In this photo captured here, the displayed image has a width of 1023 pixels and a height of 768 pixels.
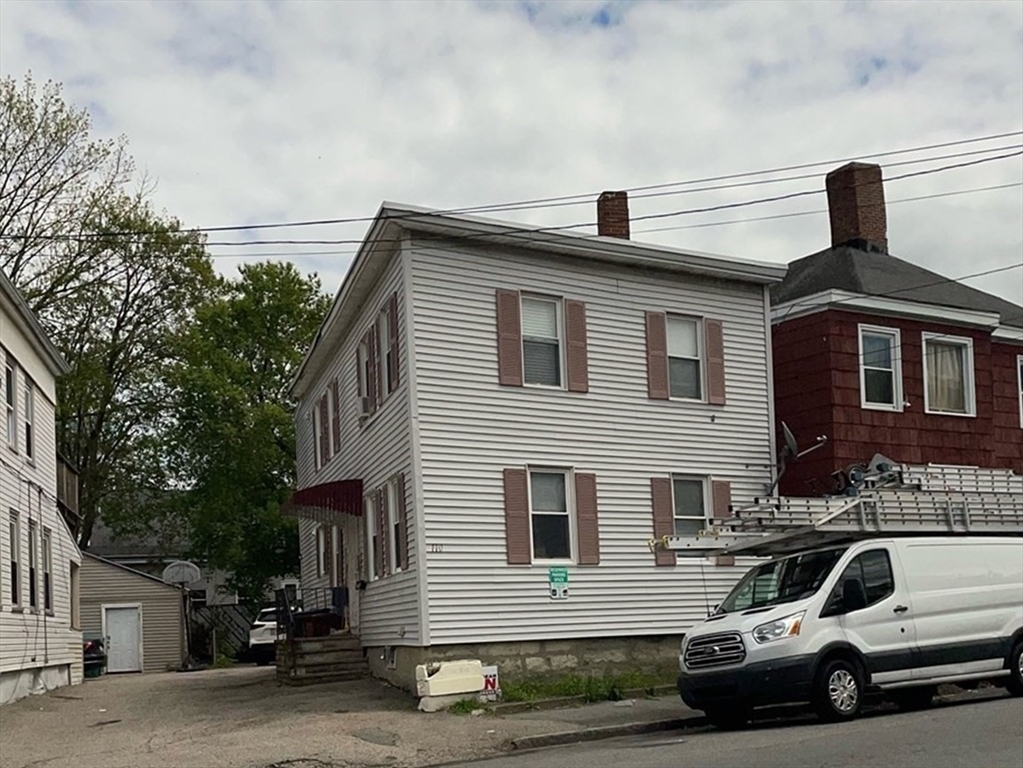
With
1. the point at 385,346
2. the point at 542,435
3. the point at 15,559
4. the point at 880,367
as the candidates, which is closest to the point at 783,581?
the point at 542,435

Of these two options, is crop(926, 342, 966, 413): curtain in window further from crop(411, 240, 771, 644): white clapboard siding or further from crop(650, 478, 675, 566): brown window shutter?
crop(650, 478, 675, 566): brown window shutter

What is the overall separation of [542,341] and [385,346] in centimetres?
247

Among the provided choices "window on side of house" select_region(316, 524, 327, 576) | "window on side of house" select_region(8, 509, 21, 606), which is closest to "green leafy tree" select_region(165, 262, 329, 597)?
"window on side of house" select_region(316, 524, 327, 576)

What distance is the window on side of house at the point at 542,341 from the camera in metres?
20.5

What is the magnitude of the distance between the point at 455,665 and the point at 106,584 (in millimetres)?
24818

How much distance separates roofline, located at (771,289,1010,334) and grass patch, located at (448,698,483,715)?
9.40 metres

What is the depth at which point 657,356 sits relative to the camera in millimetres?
21641

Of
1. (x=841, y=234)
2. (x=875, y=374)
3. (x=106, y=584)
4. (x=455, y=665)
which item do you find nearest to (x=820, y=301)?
(x=875, y=374)

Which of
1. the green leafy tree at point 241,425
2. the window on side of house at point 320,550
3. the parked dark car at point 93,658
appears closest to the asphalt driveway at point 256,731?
the window on side of house at point 320,550

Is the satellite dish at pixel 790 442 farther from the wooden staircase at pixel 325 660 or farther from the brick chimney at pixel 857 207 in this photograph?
the wooden staircase at pixel 325 660

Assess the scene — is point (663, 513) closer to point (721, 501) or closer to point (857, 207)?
point (721, 501)

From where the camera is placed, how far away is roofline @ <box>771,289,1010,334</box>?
75.3 feet

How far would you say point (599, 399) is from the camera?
20938 millimetres

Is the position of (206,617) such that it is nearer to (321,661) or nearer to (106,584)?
(106,584)
